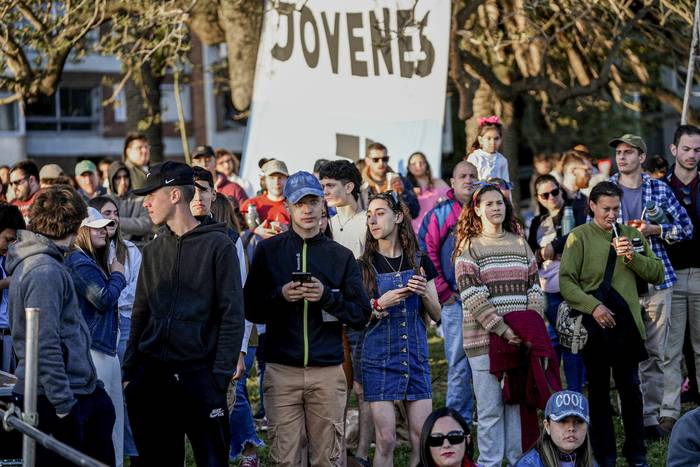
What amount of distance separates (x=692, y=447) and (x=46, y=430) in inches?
122

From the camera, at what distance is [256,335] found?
9359mm

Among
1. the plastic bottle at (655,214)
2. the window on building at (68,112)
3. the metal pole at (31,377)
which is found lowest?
the metal pole at (31,377)

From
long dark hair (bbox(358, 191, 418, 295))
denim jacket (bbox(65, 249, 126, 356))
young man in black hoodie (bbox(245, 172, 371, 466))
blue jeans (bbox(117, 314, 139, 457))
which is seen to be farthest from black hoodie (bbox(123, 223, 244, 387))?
blue jeans (bbox(117, 314, 139, 457))

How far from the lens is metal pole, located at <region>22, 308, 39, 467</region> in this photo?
5035mm

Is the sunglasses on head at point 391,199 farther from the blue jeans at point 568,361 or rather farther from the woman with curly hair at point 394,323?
the blue jeans at point 568,361

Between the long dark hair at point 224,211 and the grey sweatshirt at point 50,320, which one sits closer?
the grey sweatshirt at point 50,320

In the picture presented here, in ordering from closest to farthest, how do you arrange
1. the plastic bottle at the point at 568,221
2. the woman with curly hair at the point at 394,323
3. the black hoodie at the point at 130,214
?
the woman with curly hair at the point at 394,323, the plastic bottle at the point at 568,221, the black hoodie at the point at 130,214

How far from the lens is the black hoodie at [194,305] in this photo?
623 cm

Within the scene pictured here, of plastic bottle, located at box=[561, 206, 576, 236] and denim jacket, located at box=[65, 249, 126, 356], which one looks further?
plastic bottle, located at box=[561, 206, 576, 236]

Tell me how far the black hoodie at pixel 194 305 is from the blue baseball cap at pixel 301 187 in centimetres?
68

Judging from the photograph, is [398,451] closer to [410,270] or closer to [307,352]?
[410,270]

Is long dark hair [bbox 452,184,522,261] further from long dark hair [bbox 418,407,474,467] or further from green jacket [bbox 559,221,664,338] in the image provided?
long dark hair [bbox 418,407,474,467]

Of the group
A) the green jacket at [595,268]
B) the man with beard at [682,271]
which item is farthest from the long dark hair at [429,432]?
the man with beard at [682,271]

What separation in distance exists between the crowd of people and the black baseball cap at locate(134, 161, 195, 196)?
0.01 metres
